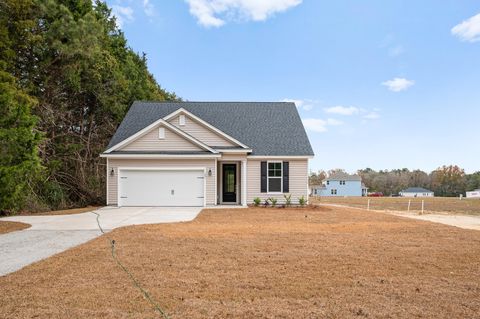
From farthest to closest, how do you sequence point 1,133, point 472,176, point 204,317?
point 472,176
point 1,133
point 204,317

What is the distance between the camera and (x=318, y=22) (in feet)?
71.6

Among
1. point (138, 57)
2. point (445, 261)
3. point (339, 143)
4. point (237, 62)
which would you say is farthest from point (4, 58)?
point (339, 143)

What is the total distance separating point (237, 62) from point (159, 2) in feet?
32.0

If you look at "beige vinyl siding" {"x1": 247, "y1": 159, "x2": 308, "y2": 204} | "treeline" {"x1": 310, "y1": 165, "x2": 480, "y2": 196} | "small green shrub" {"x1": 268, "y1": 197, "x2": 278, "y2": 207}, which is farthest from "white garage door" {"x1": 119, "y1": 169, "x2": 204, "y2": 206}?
"treeline" {"x1": 310, "y1": 165, "x2": 480, "y2": 196}

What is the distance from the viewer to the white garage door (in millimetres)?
18078

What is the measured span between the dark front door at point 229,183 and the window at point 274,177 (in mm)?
2226

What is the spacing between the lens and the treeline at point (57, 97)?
540 inches

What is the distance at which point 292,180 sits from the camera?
19.1 meters

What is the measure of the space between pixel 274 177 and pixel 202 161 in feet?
12.7

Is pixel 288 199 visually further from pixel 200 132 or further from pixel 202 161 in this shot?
pixel 200 132

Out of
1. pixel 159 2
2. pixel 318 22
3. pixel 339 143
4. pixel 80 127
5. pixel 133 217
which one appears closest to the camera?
pixel 133 217

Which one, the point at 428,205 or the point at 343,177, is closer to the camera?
the point at 428,205

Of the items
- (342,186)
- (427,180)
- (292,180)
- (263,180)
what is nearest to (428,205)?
(292,180)

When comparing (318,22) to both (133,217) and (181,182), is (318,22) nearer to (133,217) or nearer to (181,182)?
(181,182)
